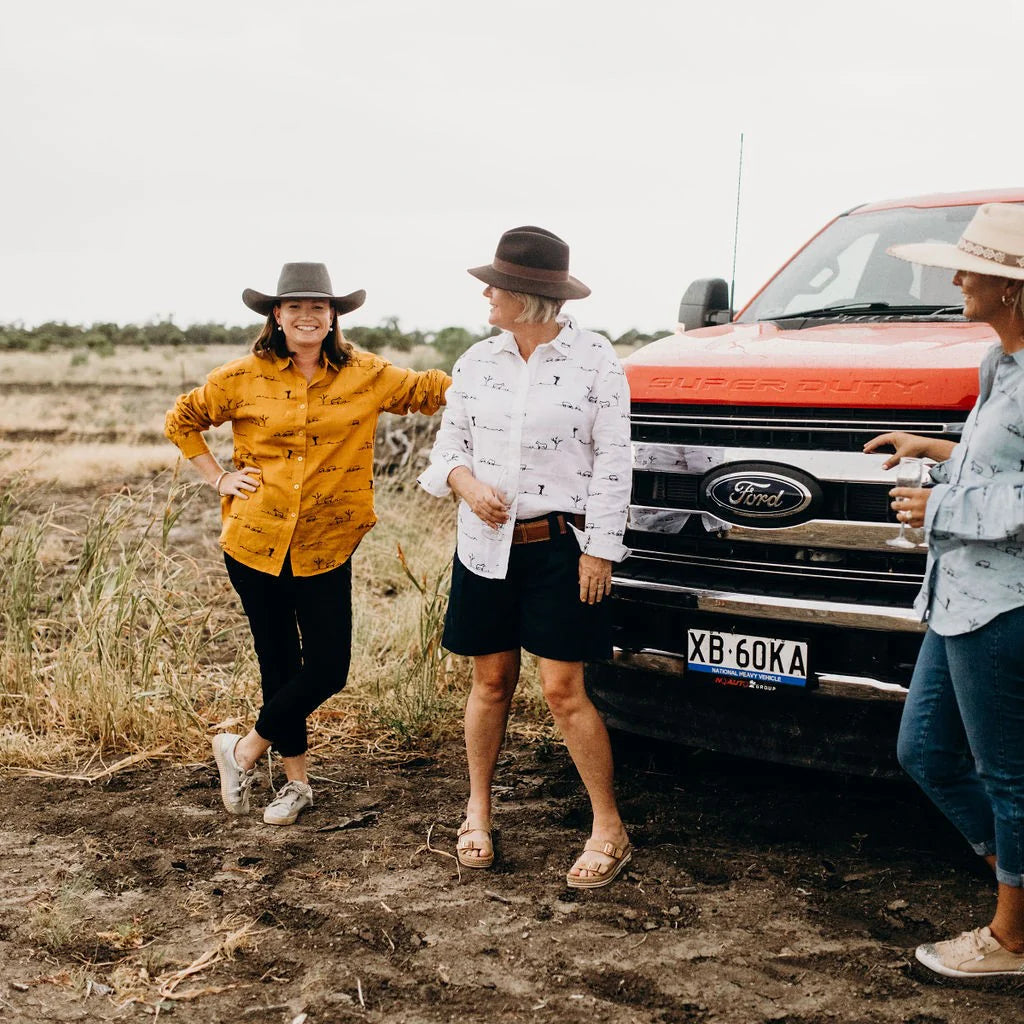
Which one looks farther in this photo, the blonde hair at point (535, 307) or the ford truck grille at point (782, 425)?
the blonde hair at point (535, 307)

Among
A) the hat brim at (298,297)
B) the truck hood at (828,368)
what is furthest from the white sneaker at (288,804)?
the truck hood at (828,368)

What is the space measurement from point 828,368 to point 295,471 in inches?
73.0

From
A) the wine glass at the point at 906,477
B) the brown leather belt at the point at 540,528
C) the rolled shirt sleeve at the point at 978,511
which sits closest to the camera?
the rolled shirt sleeve at the point at 978,511

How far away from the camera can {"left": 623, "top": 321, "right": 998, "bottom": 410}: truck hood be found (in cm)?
378

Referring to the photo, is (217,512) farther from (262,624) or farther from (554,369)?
(554,369)

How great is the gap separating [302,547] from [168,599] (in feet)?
7.89

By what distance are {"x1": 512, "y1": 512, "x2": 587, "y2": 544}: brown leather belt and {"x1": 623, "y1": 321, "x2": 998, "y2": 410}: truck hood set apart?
63 cm

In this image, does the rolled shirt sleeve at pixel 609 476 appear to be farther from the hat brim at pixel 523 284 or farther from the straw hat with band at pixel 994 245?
the straw hat with band at pixel 994 245

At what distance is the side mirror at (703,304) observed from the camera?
18.8 ft

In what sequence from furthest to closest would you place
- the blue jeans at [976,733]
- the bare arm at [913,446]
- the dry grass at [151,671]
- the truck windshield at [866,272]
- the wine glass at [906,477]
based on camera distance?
1. the dry grass at [151,671]
2. the truck windshield at [866,272]
3. the wine glass at [906,477]
4. the bare arm at [913,446]
5. the blue jeans at [976,733]

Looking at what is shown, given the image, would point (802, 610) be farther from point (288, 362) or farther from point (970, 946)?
point (288, 362)

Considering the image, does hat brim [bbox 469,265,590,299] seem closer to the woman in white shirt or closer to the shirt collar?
the woman in white shirt

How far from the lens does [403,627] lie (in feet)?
22.1

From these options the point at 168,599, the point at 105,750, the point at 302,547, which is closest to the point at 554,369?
the point at 302,547
